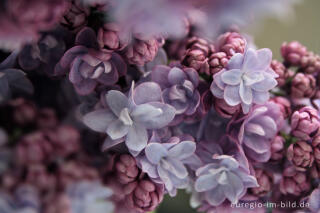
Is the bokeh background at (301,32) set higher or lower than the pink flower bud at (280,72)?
lower

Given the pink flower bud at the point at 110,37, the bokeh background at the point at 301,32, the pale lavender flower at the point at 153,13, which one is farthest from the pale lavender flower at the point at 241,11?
the bokeh background at the point at 301,32

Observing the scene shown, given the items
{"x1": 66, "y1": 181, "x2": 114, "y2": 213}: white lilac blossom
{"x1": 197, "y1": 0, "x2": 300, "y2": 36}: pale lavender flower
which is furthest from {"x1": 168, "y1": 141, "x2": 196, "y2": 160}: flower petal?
{"x1": 197, "y1": 0, "x2": 300, "y2": 36}: pale lavender flower

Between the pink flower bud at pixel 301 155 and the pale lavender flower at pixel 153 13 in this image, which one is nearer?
the pale lavender flower at pixel 153 13

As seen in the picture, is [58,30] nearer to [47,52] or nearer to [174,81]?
[47,52]

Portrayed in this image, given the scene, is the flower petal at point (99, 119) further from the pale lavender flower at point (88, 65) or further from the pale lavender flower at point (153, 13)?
the pale lavender flower at point (153, 13)

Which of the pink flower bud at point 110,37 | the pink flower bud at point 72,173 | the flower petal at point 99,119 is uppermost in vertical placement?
the pink flower bud at point 110,37

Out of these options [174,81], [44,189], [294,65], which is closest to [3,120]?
[44,189]
